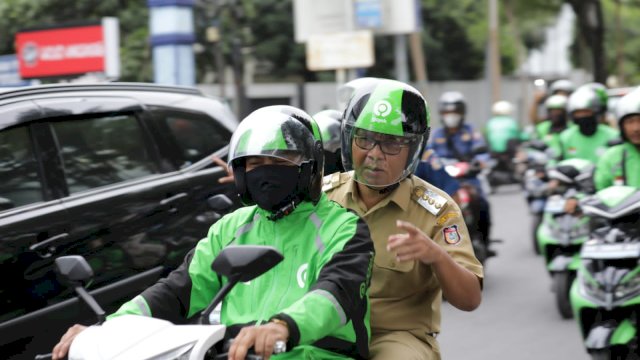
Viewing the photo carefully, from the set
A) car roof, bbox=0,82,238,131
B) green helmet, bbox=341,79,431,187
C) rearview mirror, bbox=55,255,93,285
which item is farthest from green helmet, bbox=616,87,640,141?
rearview mirror, bbox=55,255,93,285

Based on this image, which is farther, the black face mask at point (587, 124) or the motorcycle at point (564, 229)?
the black face mask at point (587, 124)

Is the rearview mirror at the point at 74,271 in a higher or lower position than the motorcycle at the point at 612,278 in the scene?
higher

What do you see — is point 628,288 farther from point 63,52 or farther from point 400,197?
point 63,52

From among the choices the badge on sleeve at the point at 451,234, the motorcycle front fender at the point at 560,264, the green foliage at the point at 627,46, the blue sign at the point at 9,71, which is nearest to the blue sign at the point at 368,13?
the blue sign at the point at 9,71

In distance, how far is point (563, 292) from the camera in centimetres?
866

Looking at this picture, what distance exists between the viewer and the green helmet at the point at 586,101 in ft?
32.6

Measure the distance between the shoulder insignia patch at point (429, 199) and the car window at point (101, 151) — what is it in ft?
6.48

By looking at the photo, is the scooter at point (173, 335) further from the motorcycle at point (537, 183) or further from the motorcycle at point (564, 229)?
the motorcycle at point (537, 183)

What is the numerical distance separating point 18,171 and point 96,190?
18.5 inches

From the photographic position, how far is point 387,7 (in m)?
23.1

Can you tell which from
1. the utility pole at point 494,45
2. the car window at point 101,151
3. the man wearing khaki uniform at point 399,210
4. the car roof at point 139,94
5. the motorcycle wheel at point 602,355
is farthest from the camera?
the utility pole at point 494,45

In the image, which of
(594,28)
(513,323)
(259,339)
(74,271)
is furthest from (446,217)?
(594,28)

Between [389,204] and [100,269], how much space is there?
178 cm

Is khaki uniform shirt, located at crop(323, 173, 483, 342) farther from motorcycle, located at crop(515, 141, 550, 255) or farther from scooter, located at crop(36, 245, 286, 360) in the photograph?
motorcycle, located at crop(515, 141, 550, 255)
